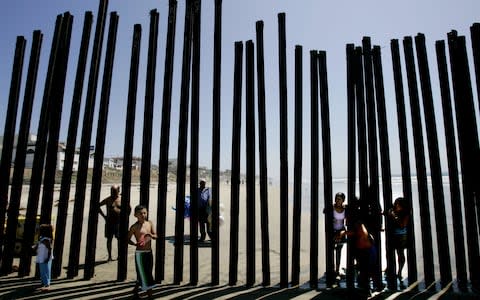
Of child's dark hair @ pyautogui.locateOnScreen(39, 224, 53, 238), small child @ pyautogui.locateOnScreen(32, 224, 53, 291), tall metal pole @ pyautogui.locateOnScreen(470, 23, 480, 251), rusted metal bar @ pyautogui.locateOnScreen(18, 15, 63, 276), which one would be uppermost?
tall metal pole @ pyautogui.locateOnScreen(470, 23, 480, 251)

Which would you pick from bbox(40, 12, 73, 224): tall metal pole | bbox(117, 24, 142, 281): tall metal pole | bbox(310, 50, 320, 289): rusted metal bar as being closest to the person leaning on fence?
bbox(310, 50, 320, 289): rusted metal bar

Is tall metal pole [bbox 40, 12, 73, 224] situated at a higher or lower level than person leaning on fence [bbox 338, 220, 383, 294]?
higher

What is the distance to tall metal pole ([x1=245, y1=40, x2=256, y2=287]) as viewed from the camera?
518 centimetres

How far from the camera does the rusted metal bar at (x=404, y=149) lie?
16.8 feet

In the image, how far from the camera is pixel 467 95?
512 cm

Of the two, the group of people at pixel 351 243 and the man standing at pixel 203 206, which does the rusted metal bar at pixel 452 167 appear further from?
the man standing at pixel 203 206

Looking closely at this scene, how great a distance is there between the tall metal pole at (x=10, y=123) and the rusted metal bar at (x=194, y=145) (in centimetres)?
329

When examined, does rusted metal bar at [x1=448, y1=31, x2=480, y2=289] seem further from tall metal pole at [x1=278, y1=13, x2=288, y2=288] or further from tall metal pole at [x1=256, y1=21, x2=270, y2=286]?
tall metal pole at [x1=256, y1=21, x2=270, y2=286]

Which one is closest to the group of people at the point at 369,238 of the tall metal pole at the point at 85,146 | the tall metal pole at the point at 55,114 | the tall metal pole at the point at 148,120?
the tall metal pole at the point at 148,120

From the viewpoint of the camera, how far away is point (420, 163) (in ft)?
16.8

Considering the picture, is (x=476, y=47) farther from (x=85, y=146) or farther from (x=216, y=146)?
(x=85, y=146)

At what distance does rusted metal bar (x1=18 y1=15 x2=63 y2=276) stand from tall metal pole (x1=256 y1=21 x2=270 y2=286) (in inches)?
142

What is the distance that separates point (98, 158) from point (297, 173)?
10.5 ft

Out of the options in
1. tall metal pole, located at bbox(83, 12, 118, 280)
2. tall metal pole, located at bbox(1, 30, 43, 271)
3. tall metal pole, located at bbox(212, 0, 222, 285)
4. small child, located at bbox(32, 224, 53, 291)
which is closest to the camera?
small child, located at bbox(32, 224, 53, 291)
